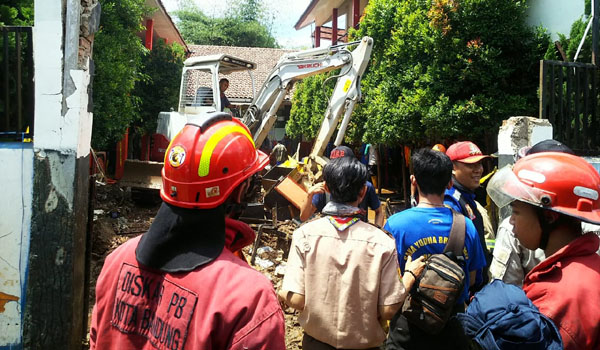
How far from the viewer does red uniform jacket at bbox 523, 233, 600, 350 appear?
4.75 feet

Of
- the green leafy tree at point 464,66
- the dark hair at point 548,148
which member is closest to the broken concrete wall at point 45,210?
the dark hair at point 548,148

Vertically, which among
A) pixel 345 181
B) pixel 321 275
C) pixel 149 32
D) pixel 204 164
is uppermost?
pixel 149 32

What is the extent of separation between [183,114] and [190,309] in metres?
9.12

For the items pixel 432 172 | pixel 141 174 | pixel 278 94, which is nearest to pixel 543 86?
pixel 432 172

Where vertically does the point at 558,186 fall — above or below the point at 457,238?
above

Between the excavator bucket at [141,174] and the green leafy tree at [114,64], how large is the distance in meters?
0.87

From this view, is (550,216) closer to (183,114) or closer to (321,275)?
(321,275)

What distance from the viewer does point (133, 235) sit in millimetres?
7441

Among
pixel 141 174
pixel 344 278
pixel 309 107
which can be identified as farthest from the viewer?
pixel 309 107

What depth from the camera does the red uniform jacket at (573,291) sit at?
145 cm

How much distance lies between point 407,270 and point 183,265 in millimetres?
1085

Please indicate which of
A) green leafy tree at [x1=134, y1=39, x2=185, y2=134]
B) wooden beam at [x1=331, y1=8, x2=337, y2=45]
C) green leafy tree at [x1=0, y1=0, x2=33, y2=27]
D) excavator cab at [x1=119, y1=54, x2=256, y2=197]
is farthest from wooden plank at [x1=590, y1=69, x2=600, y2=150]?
wooden beam at [x1=331, y1=8, x2=337, y2=45]

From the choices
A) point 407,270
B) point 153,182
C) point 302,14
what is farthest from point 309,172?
point 302,14

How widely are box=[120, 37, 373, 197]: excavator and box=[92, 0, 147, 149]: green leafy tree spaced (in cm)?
92
